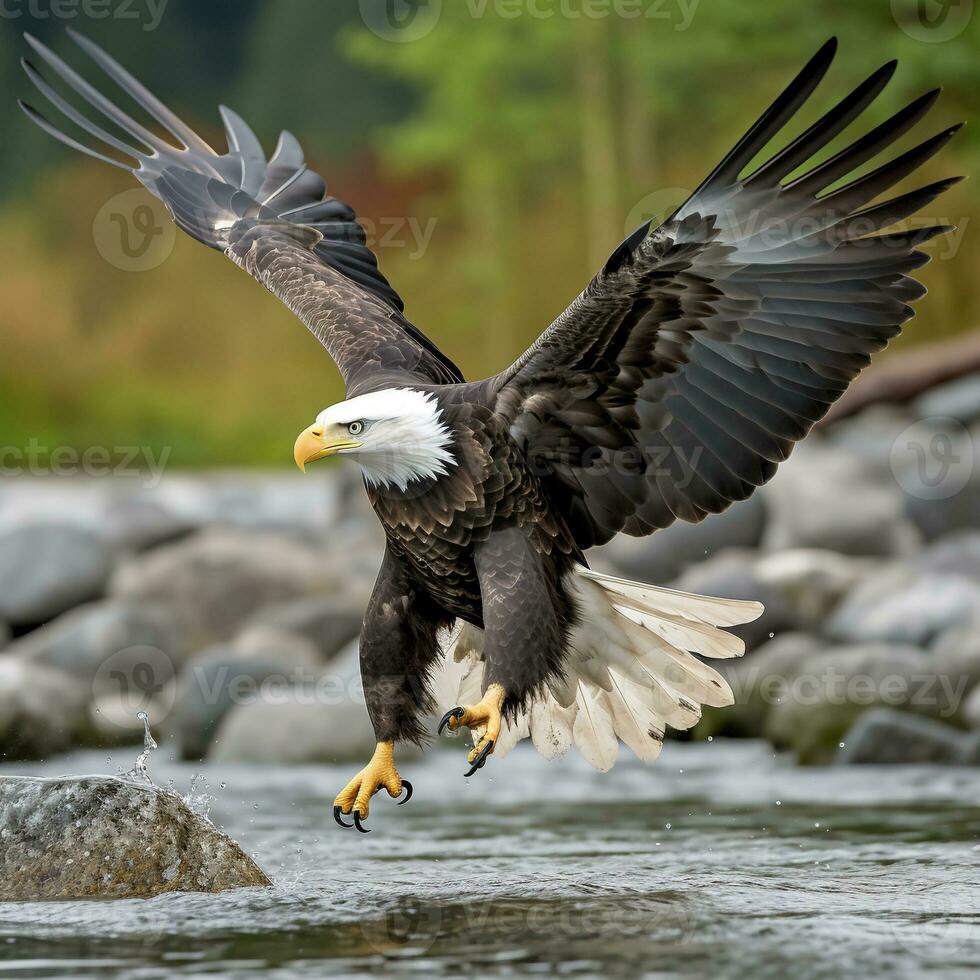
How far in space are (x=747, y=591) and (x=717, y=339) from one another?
13.6ft

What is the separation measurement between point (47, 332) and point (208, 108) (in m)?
6.65

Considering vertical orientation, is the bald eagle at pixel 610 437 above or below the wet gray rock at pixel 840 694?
above

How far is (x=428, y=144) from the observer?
21.4 m

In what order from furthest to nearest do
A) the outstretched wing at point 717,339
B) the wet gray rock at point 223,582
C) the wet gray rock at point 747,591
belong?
the wet gray rock at point 223,582 < the wet gray rock at point 747,591 < the outstretched wing at point 717,339

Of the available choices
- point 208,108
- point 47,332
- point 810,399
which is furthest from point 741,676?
point 208,108

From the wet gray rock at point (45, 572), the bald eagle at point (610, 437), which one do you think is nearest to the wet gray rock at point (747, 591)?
the bald eagle at point (610, 437)

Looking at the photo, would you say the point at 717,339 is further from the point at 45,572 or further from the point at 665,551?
the point at 45,572

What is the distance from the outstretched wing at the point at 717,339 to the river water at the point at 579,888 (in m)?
1.02
